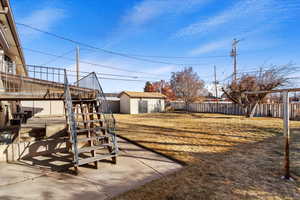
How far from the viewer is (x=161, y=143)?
189 inches

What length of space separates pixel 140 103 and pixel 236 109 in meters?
9.57

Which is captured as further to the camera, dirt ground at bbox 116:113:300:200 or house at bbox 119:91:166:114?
house at bbox 119:91:166:114

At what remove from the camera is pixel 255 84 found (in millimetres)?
11273

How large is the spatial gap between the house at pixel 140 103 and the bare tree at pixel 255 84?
25.6 feet

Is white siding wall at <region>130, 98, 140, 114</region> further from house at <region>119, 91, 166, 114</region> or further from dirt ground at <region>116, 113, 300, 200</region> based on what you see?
dirt ground at <region>116, 113, 300, 200</region>

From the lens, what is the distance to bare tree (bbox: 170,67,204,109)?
18828mm

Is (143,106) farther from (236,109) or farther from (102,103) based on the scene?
(102,103)

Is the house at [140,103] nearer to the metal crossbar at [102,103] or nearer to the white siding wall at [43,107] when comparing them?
the white siding wall at [43,107]

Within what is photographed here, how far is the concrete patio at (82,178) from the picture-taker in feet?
7.29

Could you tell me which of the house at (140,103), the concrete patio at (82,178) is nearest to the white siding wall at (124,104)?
the house at (140,103)

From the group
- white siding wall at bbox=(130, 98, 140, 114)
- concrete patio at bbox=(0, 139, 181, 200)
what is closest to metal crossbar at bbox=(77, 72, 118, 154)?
concrete patio at bbox=(0, 139, 181, 200)

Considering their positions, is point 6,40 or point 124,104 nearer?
point 6,40

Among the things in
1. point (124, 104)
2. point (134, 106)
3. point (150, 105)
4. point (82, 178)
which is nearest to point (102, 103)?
point (82, 178)

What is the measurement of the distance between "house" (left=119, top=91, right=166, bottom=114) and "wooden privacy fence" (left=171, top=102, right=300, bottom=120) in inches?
116
